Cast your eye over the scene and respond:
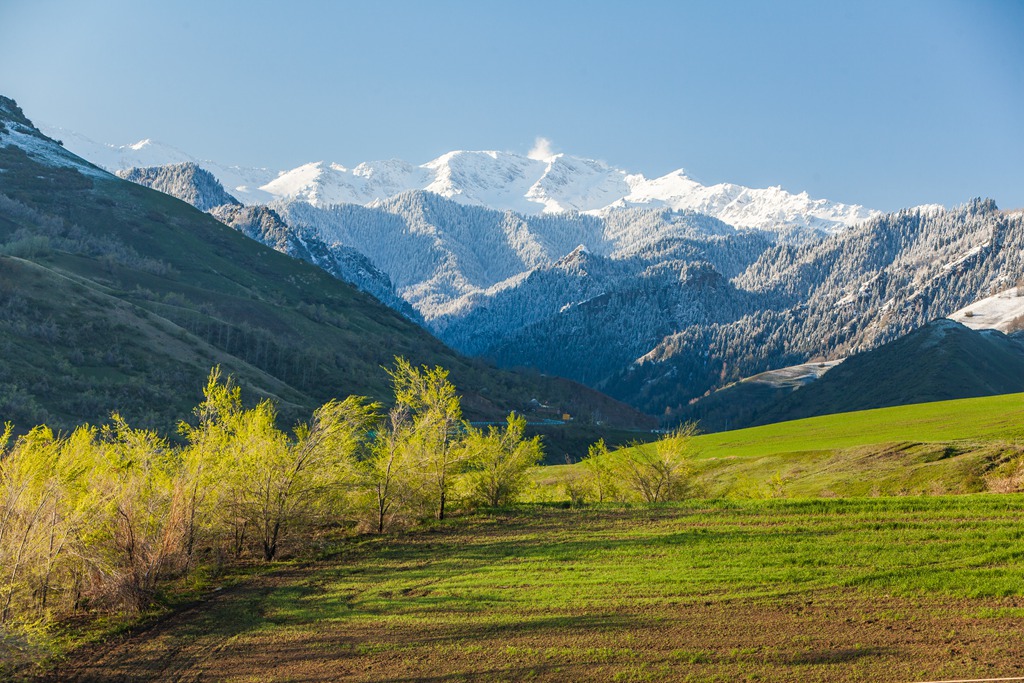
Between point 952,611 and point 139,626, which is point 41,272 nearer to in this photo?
point 139,626

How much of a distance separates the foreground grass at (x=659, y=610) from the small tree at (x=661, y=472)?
15.4 m

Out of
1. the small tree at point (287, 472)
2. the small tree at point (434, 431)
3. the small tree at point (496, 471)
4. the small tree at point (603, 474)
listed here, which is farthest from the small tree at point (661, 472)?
the small tree at point (287, 472)

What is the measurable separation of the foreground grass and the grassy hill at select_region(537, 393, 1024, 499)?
16.5 metres

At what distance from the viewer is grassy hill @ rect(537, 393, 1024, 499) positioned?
51.6m

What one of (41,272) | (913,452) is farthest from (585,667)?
(41,272)

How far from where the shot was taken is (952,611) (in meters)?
24.2

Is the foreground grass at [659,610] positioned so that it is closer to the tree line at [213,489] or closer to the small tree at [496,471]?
the tree line at [213,489]

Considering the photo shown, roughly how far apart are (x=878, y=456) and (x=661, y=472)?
20.1 metres

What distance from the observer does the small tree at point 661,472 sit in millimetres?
56031

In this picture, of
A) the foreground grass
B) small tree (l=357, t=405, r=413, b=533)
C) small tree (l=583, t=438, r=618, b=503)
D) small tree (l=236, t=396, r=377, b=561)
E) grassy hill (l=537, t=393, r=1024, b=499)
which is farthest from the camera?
small tree (l=583, t=438, r=618, b=503)

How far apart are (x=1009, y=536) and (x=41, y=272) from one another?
174472 millimetres

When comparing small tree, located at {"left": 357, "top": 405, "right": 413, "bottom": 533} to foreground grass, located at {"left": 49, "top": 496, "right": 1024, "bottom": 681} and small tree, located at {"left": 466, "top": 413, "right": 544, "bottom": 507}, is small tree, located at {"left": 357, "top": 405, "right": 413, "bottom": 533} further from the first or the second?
foreground grass, located at {"left": 49, "top": 496, "right": 1024, "bottom": 681}

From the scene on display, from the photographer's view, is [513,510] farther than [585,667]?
Yes

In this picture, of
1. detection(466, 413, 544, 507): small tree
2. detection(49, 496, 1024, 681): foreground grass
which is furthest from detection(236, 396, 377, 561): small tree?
detection(466, 413, 544, 507): small tree
